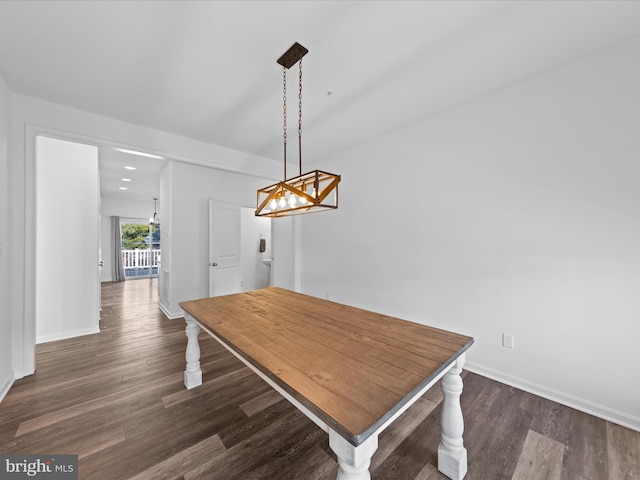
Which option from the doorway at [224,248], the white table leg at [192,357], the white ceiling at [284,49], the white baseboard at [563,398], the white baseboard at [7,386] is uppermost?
the white ceiling at [284,49]

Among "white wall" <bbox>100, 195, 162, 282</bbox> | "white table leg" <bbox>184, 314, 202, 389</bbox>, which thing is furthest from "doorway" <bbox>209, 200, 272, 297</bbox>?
"white wall" <bbox>100, 195, 162, 282</bbox>

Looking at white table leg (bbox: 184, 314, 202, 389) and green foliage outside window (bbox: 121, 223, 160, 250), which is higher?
green foliage outside window (bbox: 121, 223, 160, 250)

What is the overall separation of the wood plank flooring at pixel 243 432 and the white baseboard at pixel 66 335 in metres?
0.97

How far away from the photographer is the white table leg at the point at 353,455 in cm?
80

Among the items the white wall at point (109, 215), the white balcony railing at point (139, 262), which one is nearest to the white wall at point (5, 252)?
the white wall at point (109, 215)

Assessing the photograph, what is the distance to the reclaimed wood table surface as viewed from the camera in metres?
0.84

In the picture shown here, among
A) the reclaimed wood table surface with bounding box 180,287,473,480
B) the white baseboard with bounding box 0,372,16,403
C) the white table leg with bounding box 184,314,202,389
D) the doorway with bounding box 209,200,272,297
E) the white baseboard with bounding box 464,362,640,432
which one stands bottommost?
the white baseboard with bounding box 464,362,640,432

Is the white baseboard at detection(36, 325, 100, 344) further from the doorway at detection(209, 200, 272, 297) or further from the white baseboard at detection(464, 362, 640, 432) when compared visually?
the white baseboard at detection(464, 362, 640, 432)

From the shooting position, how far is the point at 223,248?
4.41 meters

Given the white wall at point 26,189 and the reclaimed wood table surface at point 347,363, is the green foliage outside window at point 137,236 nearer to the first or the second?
the white wall at point 26,189

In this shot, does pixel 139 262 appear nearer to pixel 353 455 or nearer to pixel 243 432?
pixel 243 432

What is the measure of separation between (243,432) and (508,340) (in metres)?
2.33

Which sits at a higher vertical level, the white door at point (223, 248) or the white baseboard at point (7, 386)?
the white door at point (223, 248)

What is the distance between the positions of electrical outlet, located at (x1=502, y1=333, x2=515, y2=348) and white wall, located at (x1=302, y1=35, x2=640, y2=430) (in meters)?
0.04
